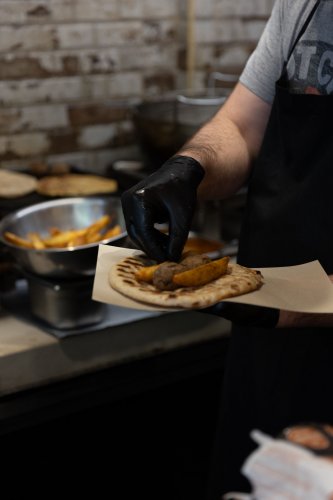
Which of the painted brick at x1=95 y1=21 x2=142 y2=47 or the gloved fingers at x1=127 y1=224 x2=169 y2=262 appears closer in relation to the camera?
the gloved fingers at x1=127 y1=224 x2=169 y2=262

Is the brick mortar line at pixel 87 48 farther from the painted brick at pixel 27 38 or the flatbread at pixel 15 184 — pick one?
the flatbread at pixel 15 184

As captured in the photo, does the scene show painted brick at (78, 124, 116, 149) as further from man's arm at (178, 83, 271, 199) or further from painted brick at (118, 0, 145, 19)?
man's arm at (178, 83, 271, 199)

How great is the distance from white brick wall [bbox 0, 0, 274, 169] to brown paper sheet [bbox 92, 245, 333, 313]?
5.49 feet

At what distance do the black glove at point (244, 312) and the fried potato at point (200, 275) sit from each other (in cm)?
7

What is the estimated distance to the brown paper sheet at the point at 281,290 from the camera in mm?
1476

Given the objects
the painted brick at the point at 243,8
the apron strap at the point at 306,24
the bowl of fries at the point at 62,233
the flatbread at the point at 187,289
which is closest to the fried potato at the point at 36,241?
the bowl of fries at the point at 62,233

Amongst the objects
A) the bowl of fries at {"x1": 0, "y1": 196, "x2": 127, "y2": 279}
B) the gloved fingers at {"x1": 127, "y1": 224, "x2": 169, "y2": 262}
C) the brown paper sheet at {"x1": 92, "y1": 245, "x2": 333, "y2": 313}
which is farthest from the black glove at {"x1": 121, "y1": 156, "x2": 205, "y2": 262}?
the bowl of fries at {"x1": 0, "y1": 196, "x2": 127, "y2": 279}

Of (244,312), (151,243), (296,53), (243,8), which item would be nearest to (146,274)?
(151,243)

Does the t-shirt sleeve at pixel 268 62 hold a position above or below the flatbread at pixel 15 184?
above

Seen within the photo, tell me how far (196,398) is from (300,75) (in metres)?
1.32

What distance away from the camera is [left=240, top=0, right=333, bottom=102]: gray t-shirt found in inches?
71.6

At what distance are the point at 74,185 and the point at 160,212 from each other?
129 centimetres

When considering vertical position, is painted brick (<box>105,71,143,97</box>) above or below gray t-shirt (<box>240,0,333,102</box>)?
below

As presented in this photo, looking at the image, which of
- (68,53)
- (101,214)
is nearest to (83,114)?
(68,53)
